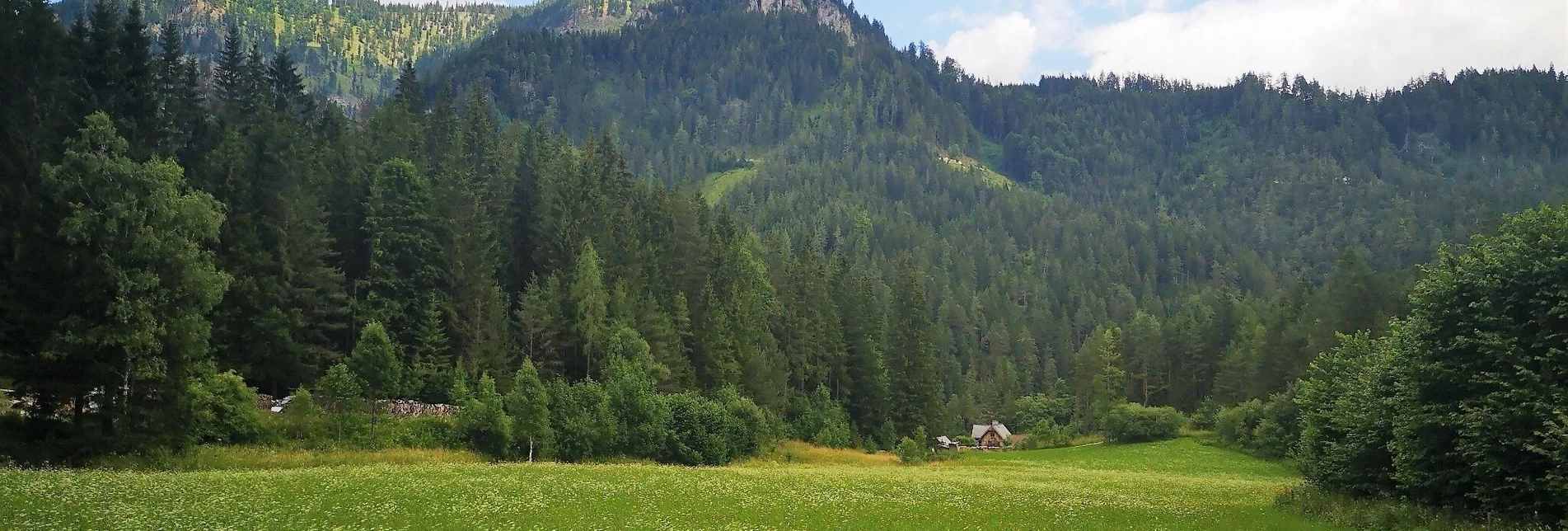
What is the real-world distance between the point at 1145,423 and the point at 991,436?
38.6 meters

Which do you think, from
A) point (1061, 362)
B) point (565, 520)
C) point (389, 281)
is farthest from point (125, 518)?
point (1061, 362)

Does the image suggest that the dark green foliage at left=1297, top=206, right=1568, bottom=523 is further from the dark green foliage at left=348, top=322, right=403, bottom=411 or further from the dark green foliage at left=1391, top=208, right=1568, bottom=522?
the dark green foliage at left=348, top=322, right=403, bottom=411

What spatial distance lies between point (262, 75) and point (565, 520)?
91.1m

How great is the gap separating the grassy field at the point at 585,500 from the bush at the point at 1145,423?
67.8 metres

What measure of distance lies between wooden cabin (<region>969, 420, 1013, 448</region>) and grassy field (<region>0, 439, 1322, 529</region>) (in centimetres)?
9949

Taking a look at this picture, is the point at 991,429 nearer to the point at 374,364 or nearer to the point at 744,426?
the point at 744,426

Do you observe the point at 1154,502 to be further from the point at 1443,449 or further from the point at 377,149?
the point at 377,149

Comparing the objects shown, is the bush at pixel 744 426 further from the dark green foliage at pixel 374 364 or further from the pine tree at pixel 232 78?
the pine tree at pixel 232 78

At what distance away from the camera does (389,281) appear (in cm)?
6756

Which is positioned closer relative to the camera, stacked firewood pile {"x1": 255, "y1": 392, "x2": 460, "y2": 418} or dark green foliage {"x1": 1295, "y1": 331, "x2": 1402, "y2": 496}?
dark green foliage {"x1": 1295, "y1": 331, "x2": 1402, "y2": 496}

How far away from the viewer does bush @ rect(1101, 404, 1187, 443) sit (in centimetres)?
11706

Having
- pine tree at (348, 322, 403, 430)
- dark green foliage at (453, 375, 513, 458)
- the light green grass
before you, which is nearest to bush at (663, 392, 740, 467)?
dark green foliage at (453, 375, 513, 458)

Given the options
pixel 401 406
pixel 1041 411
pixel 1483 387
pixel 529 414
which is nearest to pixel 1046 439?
pixel 1041 411

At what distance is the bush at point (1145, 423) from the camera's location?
11706cm
